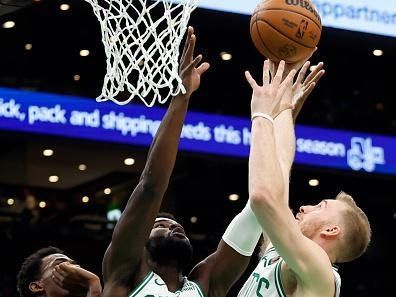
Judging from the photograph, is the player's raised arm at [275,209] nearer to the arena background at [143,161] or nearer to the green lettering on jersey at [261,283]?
the green lettering on jersey at [261,283]

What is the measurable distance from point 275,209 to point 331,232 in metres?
A: 0.38

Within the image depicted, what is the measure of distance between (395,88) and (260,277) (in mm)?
8962

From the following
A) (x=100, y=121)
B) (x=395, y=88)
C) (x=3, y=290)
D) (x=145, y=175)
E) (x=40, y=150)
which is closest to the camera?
(x=145, y=175)

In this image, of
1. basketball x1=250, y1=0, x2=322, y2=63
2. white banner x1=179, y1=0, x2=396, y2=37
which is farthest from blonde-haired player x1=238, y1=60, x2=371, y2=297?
white banner x1=179, y1=0, x2=396, y2=37

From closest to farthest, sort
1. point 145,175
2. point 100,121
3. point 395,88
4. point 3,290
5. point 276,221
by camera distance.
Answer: point 276,221 → point 145,175 → point 100,121 → point 3,290 → point 395,88

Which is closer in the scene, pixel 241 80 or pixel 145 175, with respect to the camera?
pixel 145 175

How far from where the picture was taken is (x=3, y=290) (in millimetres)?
10492

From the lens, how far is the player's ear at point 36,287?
13.5 feet

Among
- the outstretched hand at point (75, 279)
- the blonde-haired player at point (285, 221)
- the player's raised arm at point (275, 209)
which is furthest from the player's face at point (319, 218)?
the outstretched hand at point (75, 279)

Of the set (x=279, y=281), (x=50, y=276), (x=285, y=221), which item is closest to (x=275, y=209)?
(x=285, y=221)

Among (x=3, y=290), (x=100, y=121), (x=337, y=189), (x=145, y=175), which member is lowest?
(x=3, y=290)

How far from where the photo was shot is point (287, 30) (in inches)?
155

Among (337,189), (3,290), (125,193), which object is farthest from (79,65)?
(337,189)

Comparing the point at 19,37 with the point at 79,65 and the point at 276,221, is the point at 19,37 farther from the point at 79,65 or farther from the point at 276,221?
the point at 276,221
